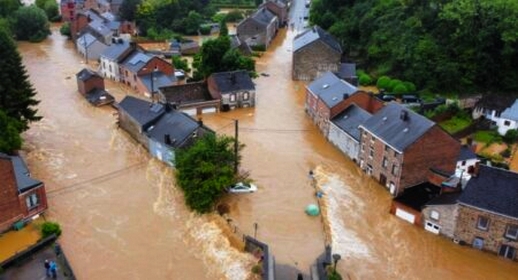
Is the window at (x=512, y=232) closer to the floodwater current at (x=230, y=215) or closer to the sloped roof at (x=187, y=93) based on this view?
the floodwater current at (x=230, y=215)

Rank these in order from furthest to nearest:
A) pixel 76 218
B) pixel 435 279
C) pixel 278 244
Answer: pixel 76 218 → pixel 278 244 → pixel 435 279

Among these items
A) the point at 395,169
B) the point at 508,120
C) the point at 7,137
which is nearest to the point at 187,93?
the point at 7,137

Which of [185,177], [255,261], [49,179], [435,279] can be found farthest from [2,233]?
[435,279]

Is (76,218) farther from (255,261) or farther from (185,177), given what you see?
(255,261)

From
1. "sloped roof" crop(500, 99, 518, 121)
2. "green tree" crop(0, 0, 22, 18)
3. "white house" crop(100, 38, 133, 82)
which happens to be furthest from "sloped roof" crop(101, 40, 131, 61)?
"sloped roof" crop(500, 99, 518, 121)

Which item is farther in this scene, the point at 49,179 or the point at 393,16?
the point at 393,16

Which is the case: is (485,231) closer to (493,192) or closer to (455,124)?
(493,192)

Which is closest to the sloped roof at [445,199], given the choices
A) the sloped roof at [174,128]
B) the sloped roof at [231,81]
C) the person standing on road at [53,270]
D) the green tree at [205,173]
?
the green tree at [205,173]
